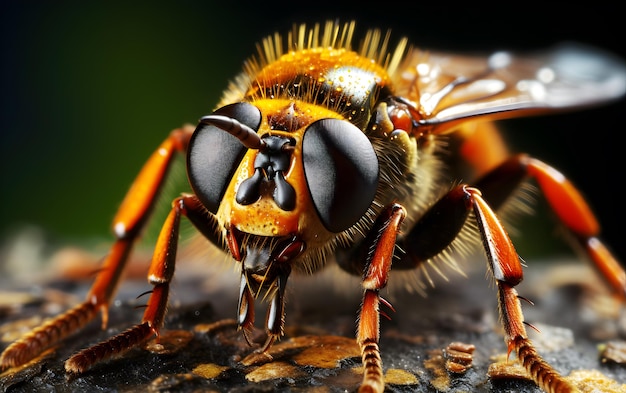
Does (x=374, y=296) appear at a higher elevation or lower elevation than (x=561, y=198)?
lower

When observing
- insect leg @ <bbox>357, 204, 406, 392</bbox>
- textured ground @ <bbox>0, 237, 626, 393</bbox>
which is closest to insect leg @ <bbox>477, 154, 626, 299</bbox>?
textured ground @ <bbox>0, 237, 626, 393</bbox>

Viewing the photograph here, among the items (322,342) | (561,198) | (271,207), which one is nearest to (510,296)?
(322,342)

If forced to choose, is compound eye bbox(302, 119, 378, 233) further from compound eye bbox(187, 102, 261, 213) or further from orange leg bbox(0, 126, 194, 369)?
orange leg bbox(0, 126, 194, 369)

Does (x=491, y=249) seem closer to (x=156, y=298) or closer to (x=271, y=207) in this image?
(x=271, y=207)

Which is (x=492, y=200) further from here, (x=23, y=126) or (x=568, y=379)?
(x=23, y=126)

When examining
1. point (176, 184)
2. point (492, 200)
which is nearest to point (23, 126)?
point (176, 184)

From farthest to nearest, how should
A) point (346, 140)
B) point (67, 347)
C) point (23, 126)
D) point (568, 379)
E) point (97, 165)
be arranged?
point (23, 126) < point (97, 165) < point (67, 347) < point (568, 379) < point (346, 140)
